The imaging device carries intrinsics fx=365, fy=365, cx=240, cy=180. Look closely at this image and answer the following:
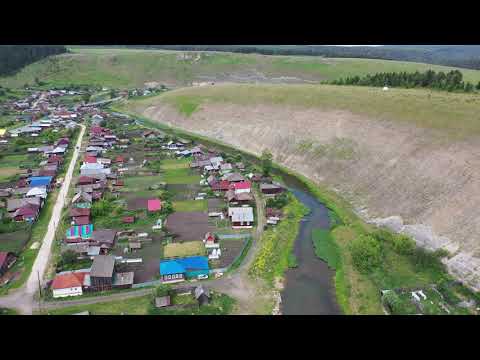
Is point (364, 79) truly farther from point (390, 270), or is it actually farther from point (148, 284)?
point (148, 284)

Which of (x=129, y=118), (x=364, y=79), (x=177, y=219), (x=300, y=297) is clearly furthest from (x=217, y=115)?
(x=300, y=297)

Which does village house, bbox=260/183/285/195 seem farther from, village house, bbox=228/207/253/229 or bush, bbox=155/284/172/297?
bush, bbox=155/284/172/297

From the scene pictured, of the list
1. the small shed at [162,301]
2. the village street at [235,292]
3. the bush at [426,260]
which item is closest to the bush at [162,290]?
the small shed at [162,301]

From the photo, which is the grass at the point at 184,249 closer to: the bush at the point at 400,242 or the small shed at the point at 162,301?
the small shed at the point at 162,301

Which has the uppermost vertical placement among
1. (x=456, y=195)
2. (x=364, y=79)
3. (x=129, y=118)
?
(x=364, y=79)

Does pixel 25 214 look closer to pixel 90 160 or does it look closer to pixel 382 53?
pixel 90 160

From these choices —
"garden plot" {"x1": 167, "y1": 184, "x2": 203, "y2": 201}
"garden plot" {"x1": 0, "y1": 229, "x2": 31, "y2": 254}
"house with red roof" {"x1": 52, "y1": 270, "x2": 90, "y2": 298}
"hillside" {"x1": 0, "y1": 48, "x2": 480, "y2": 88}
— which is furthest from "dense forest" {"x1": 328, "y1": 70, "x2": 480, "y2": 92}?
"garden plot" {"x1": 0, "y1": 229, "x2": 31, "y2": 254}

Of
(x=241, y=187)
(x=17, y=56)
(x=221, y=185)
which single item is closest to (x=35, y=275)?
(x=221, y=185)
